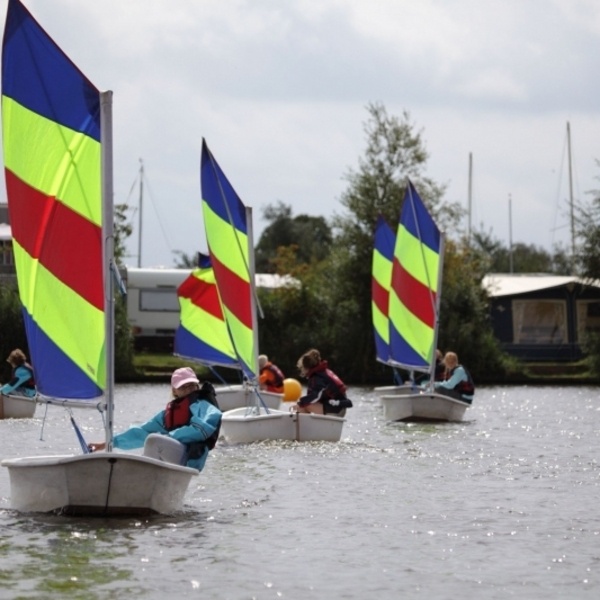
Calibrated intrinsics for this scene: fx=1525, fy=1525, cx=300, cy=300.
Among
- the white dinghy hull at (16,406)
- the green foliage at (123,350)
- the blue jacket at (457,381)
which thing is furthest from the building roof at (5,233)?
the blue jacket at (457,381)

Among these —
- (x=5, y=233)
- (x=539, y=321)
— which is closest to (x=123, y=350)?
(x=5, y=233)

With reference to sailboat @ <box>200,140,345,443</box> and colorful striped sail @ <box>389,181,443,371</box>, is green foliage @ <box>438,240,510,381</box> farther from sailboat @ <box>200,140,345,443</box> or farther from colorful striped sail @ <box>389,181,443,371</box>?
sailboat @ <box>200,140,345,443</box>

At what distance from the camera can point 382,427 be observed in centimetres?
2567

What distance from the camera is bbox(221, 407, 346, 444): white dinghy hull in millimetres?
20328

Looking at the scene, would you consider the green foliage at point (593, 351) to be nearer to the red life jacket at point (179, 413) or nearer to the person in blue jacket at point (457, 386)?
the person in blue jacket at point (457, 386)

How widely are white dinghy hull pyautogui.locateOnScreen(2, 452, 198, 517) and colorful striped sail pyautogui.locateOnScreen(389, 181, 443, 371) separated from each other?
1582cm

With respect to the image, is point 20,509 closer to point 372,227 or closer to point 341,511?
point 341,511

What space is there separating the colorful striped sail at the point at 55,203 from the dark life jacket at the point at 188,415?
31.2 inches

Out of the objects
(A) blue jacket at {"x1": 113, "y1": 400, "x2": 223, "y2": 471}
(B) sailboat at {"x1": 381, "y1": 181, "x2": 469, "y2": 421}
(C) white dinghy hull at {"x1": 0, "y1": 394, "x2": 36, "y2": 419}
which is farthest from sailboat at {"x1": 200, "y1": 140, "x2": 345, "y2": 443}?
(A) blue jacket at {"x1": 113, "y1": 400, "x2": 223, "y2": 471}

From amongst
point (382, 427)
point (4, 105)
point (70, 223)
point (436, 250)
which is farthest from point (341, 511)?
point (436, 250)

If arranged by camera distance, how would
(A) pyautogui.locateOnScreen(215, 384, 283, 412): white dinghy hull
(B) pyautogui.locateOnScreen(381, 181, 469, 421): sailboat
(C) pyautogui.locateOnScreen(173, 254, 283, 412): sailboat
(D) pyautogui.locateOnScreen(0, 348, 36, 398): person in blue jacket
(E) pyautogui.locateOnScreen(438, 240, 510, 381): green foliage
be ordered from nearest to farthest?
(D) pyautogui.locateOnScreen(0, 348, 36, 398): person in blue jacket → (A) pyautogui.locateOnScreen(215, 384, 283, 412): white dinghy hull → (B) pyautogui.locateOnScreen(381, 181, 469, 421): sailboat → (C) pyautogui.locateOnScreen(173, 254, 283, 412): sailboat → (E) pyautogui.locateOnScreen(438, 240, 510, 381): green foliage

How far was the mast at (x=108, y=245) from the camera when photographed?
42.0 feet

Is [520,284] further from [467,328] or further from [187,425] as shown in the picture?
[187,425]

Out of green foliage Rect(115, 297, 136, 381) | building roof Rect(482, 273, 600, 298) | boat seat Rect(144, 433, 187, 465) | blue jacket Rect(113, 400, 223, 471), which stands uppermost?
building roof Rect(482, 273, 600, 298)
